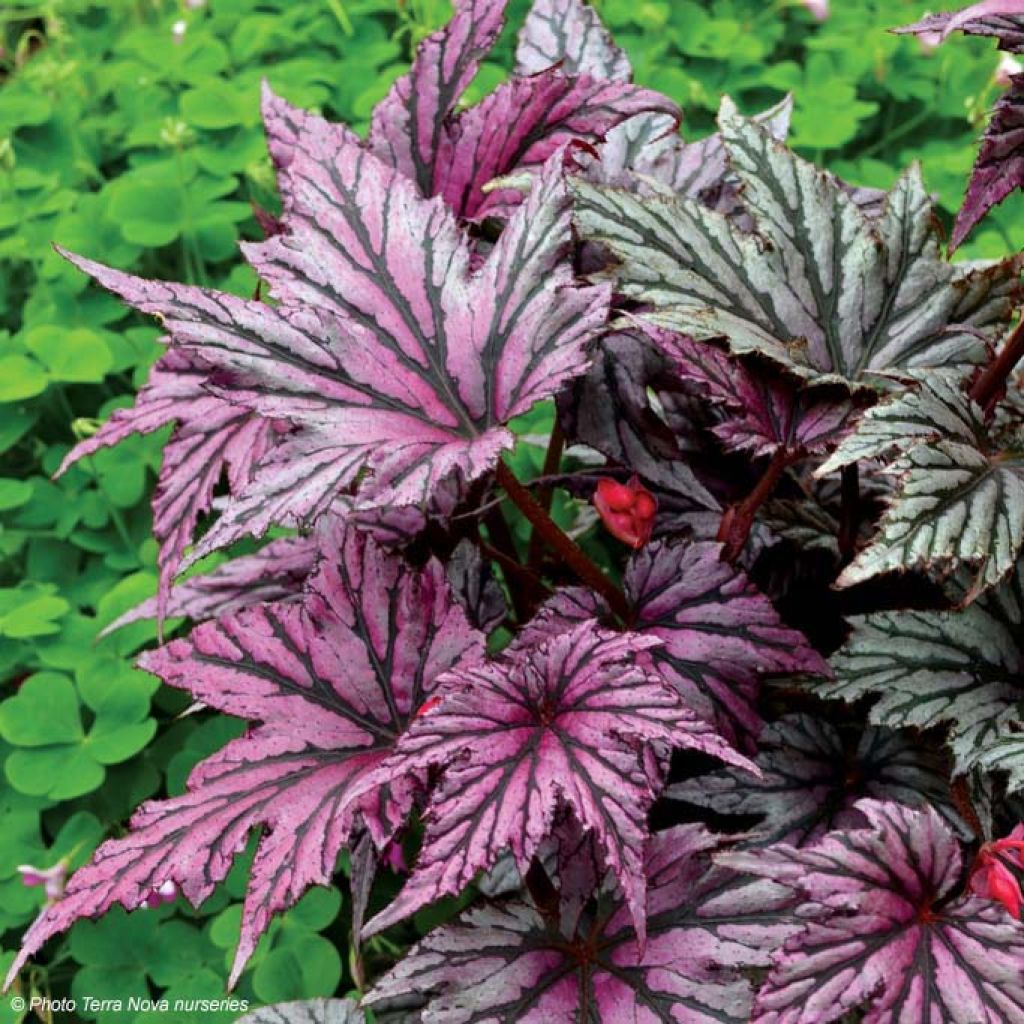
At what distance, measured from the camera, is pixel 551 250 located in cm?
97

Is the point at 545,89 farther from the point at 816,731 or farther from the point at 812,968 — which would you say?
the point at 812,968

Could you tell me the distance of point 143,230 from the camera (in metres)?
2.01

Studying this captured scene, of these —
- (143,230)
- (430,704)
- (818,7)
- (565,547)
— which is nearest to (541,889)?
(430,704)

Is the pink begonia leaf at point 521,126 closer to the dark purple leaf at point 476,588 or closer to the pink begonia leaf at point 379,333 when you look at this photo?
the pink begonia leaf at point 379,333

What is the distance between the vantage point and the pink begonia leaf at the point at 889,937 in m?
0.78

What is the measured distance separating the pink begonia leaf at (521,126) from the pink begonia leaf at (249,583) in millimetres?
418

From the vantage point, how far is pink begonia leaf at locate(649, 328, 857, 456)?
99 cm

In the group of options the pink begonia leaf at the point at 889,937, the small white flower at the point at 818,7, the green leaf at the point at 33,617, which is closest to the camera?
the pink begonia leaf at the point at 889,937

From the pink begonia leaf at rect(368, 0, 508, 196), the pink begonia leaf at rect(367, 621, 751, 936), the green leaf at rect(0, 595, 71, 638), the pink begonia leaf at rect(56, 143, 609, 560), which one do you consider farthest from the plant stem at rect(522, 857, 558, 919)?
the green leaf at rect(0, 595, 71, 638)

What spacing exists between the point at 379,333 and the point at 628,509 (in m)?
0.29

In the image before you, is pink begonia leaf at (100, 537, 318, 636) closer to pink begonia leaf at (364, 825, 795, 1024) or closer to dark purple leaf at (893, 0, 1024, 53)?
pink begonia leaf at (364, 825, 795, 1024)

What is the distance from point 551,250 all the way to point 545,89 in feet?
0.87

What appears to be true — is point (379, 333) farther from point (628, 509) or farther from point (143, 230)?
point (143, 230)

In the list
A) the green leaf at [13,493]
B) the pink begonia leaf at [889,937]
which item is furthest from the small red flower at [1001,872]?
the green leaf at [13,493]
